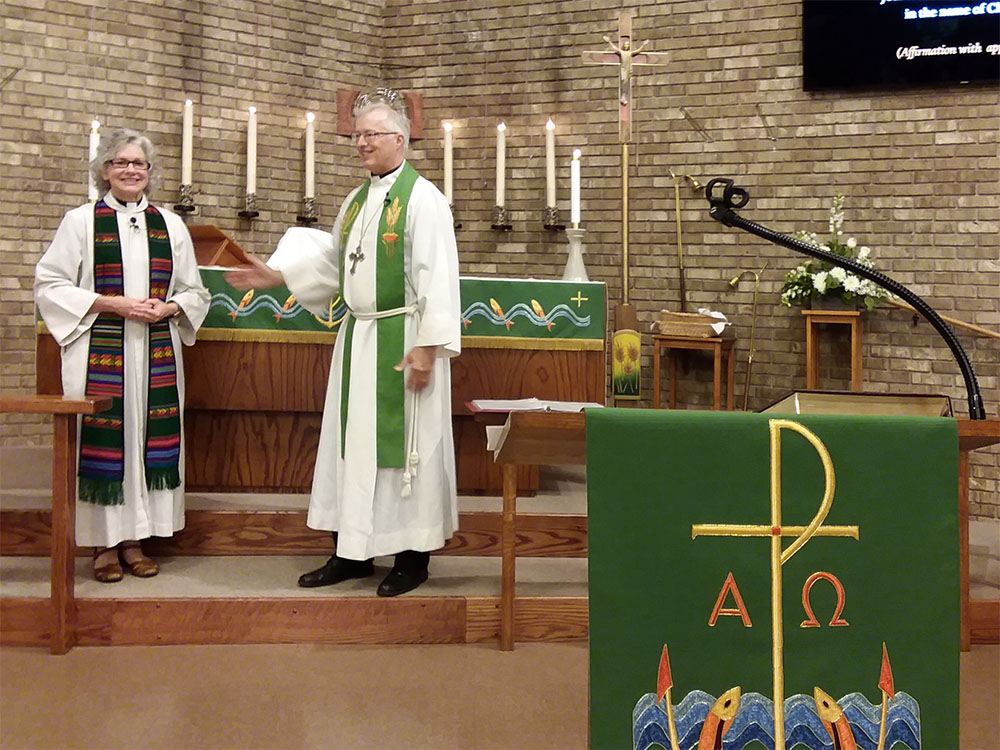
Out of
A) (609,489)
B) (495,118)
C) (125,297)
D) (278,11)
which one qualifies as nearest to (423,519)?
(125,297)

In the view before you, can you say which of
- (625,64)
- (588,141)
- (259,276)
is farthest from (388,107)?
(588,141)

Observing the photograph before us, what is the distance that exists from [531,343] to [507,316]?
0.17m

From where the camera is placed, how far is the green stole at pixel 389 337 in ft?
10.9

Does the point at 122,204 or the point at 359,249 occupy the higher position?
the point at 122,204

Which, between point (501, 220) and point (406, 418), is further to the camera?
point (501, 220)

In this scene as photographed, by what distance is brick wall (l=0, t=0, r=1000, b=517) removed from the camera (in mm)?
5441

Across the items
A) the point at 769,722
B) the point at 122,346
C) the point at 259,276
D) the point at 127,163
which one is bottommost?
the point at 769,722

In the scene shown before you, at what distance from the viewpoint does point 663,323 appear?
5496mm

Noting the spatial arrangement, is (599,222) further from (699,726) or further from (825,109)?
(699,726)

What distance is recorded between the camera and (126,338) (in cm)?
354

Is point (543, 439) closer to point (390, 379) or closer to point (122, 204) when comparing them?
point (390, 379)

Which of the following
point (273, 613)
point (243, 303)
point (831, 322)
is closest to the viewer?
point (273, 613)

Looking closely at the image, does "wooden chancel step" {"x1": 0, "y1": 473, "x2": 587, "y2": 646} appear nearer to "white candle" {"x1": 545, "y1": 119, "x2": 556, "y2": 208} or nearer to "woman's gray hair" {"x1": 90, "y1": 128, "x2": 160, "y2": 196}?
"woman's gray hair" {"x1": 90, "y1": 128, "x2": 160, "y2": 196}

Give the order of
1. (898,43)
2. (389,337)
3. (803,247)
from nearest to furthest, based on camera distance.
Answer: (803,247)
(389,337)
(898,43)
